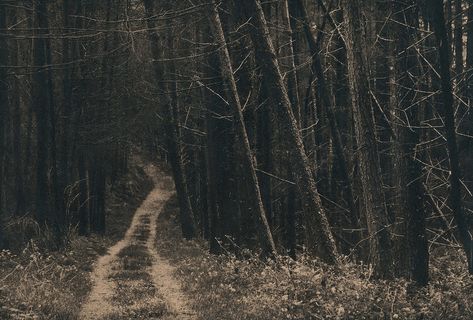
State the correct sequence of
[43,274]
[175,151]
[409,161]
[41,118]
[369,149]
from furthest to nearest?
[175,151], [41,118], [43,274], [369,149], [409,161]

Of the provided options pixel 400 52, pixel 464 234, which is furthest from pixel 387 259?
pixel 400 52

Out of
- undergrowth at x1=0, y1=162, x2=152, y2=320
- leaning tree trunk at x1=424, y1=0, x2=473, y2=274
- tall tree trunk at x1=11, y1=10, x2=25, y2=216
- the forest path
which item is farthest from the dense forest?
the forest path

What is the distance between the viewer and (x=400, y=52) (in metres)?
9.80

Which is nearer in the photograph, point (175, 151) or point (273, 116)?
point (273, 116)

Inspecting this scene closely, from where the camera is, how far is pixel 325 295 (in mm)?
8672

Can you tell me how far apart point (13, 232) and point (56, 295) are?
38.1 feet

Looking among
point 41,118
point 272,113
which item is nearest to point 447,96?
point 272,113

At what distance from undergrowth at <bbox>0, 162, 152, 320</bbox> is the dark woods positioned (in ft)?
2.29

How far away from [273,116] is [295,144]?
786cm

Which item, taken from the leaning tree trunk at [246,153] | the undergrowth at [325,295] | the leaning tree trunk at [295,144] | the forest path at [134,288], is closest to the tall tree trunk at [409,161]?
the undergrowth at [325,295]

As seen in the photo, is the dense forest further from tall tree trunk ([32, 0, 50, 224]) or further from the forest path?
the forest path

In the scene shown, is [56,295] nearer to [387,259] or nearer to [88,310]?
[88,310]

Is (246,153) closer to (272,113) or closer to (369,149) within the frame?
(369,149)

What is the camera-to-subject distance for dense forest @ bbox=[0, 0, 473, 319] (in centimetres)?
1001
